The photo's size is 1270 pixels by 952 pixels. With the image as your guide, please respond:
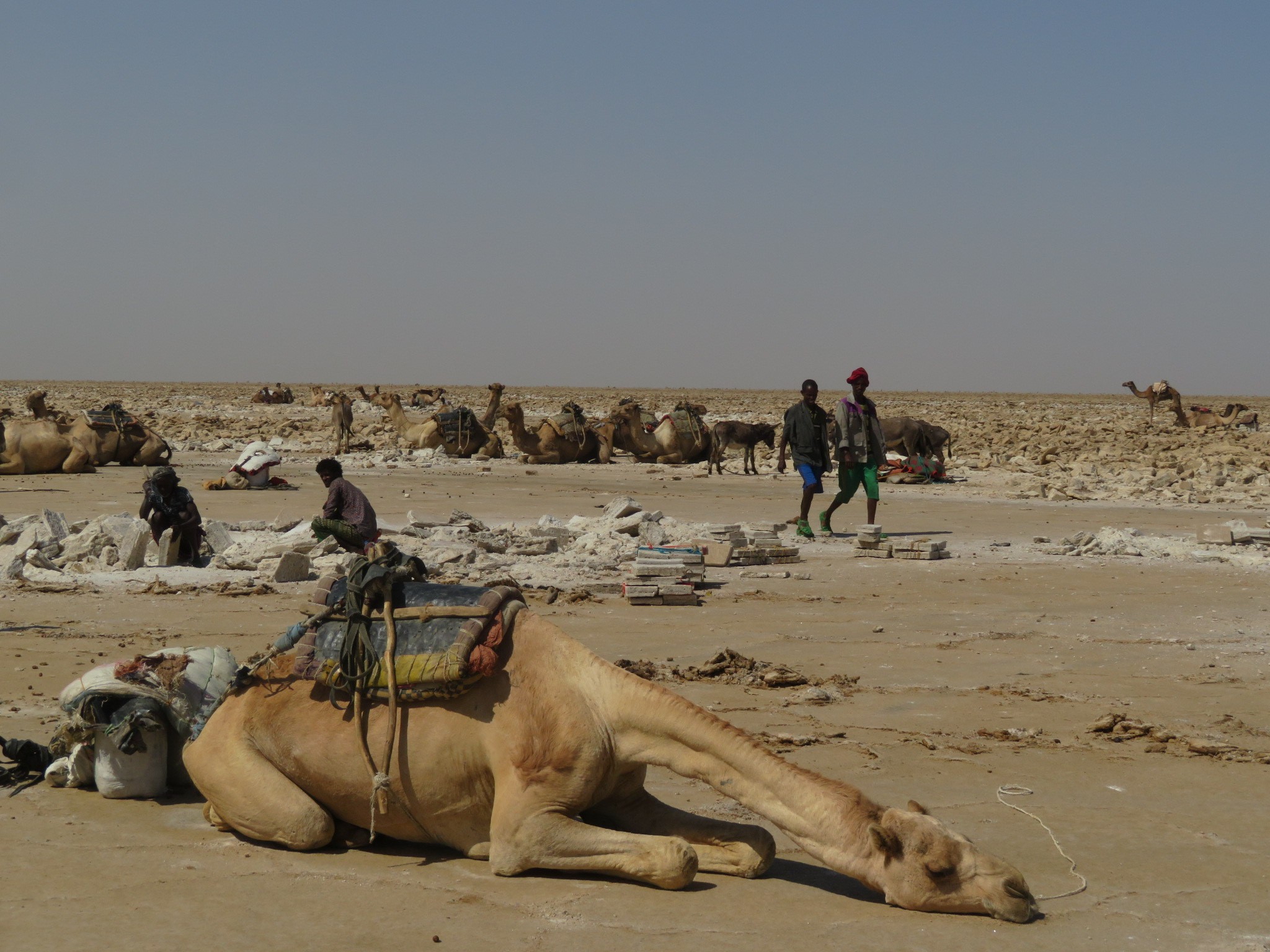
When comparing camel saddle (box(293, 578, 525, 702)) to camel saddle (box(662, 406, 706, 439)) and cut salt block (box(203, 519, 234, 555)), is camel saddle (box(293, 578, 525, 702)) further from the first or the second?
camel saddle (box(662, 406, 706, 439))

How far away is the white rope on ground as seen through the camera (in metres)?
5.02

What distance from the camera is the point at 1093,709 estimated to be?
27.3ft

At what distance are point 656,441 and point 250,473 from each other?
12.9 meters

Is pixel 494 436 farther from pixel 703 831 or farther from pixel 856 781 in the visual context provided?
pixel 703 831

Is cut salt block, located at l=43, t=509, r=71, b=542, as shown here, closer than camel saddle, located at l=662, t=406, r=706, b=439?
Yes

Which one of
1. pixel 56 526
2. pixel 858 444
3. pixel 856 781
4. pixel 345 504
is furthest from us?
pixel 858 444

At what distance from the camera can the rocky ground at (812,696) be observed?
4801 mm

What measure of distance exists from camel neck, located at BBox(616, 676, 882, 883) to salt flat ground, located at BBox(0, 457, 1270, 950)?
0.84 ft

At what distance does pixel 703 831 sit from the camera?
17.6 feet

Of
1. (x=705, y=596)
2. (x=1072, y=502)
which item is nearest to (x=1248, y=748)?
(x=705, y=596)

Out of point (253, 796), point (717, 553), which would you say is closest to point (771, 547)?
point (717, 553)

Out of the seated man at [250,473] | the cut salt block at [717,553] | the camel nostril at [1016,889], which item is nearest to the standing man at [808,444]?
the cut salt block at [717,553]

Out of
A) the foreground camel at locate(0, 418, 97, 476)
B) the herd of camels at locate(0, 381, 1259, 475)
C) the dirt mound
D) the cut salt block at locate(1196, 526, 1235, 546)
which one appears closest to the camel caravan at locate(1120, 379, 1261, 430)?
the herd of camels at locate(0, 381, 1259, 475)

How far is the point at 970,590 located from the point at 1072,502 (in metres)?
11.2
